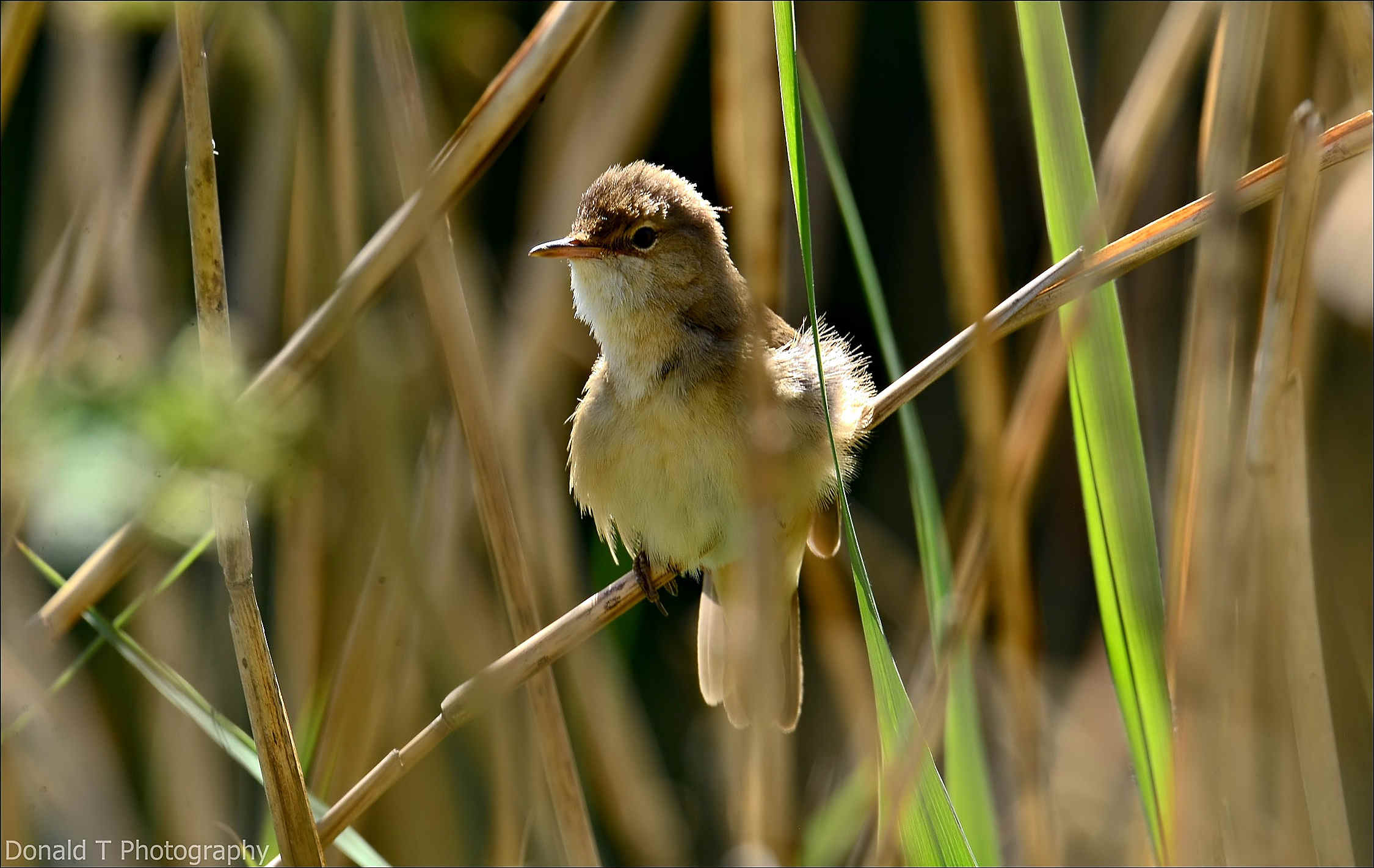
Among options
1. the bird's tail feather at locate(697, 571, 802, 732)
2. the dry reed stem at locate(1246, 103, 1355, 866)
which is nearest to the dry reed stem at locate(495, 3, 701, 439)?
the bird's tail feather at locate(697, 571, 802, 732)

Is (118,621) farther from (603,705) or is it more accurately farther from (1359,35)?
(1359,35)

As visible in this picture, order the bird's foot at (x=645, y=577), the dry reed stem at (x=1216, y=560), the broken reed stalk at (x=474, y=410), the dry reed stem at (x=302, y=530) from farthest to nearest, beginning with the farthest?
the dry reed stem at (x=302, y=530)
the bird's foot at (x=645, y=577)
the broken reed stalk at (x=474, y=410)
the dry reed stem at (x=1216, y=560)

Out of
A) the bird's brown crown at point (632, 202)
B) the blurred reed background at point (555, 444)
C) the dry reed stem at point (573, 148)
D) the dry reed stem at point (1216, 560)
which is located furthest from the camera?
the dry reed stem at point (573, 148)

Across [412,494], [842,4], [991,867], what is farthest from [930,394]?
[991,867]

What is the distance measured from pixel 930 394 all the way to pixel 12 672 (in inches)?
102

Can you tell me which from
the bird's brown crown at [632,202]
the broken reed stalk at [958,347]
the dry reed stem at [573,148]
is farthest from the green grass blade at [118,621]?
the bird's brown crown at [632,202]

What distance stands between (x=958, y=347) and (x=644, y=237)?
2.79ft

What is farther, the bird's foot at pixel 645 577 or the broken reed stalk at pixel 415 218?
the bird's foot at pixel 645 577

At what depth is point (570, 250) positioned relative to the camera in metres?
2.17

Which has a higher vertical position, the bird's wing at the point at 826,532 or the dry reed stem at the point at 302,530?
the dry reed stem at the point at 302,530

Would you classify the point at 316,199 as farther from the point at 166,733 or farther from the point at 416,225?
the point at 166,733

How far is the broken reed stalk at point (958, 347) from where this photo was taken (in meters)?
1.48

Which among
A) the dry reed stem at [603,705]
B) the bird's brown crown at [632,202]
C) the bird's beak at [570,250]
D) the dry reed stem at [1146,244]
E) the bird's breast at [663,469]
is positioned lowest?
the dry reed stem at [603,705]

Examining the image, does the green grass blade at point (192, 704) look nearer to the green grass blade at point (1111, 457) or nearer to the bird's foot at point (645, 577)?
the bird's foot at point (645, 577)
